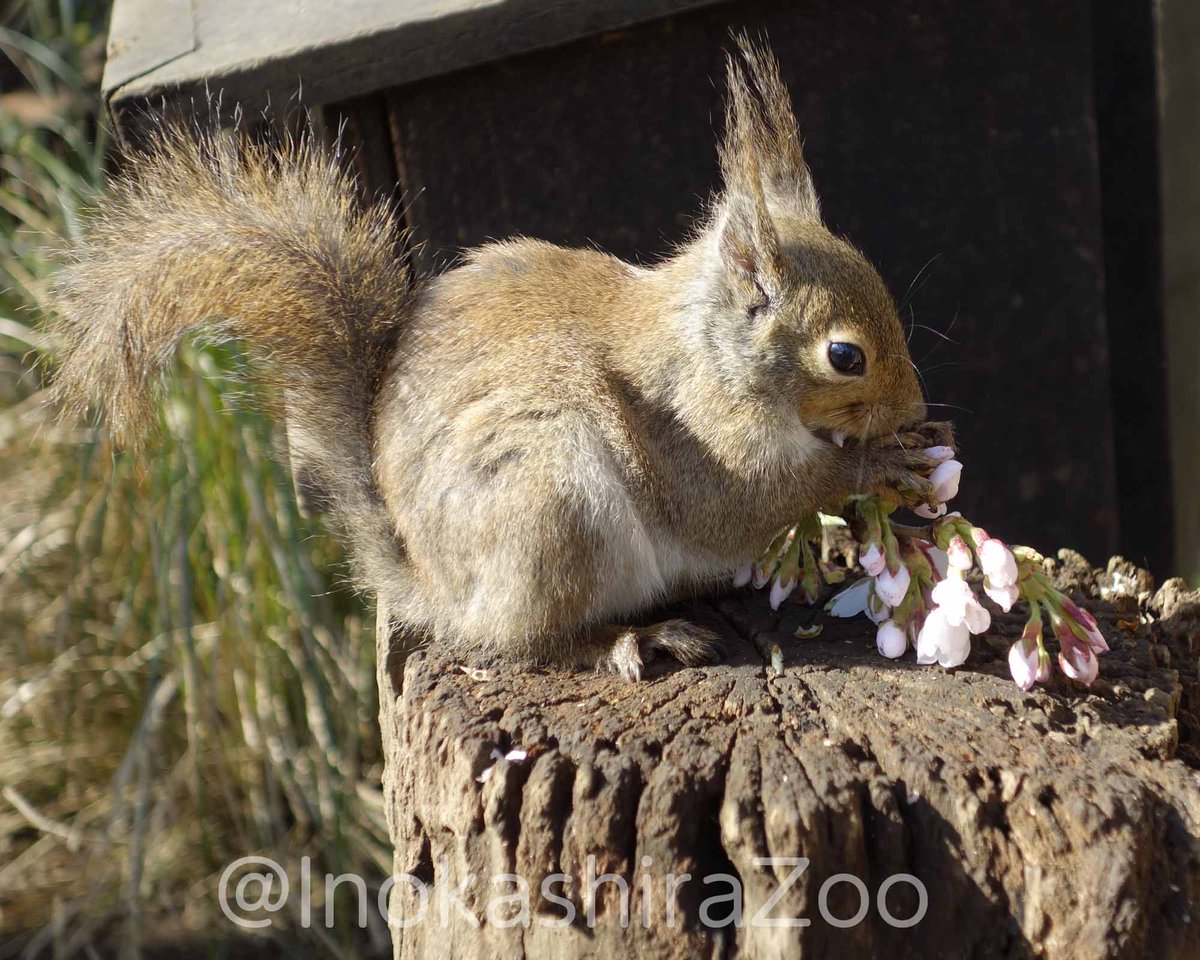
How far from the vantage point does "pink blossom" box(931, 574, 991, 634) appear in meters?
1.55

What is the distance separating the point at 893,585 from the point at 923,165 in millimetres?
1280

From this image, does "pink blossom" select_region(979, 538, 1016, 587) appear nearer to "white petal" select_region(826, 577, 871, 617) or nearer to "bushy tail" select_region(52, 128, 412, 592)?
"white petal" select_region(826, 577, 871, 617)

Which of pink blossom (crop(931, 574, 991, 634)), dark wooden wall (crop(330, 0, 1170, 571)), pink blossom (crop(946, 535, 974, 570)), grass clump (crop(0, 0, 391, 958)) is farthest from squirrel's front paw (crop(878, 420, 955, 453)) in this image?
grass clump (crop(0, 0, 391, 958))

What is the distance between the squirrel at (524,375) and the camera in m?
1.73

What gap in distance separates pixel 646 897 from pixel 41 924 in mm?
2350

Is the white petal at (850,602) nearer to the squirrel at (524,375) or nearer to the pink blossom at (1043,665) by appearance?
the squirrel at (524,375)

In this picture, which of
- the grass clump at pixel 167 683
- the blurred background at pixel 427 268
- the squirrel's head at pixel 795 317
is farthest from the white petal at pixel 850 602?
the grass clump at pixel 167 683

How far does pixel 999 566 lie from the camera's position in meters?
1.56

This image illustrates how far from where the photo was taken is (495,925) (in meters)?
1.40

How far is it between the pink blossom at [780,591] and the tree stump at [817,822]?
0.27 m

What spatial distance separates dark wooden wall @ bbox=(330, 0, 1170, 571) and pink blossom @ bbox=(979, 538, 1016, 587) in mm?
1038

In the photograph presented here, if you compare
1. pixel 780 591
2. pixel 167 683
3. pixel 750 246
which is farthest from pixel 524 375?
pixel 167 683

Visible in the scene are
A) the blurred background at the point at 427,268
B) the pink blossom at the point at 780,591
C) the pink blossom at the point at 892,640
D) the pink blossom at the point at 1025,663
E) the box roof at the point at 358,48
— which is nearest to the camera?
the pink blossom at the point at 1025,663

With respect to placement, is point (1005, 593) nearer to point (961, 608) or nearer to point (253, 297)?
point (961, 608)
